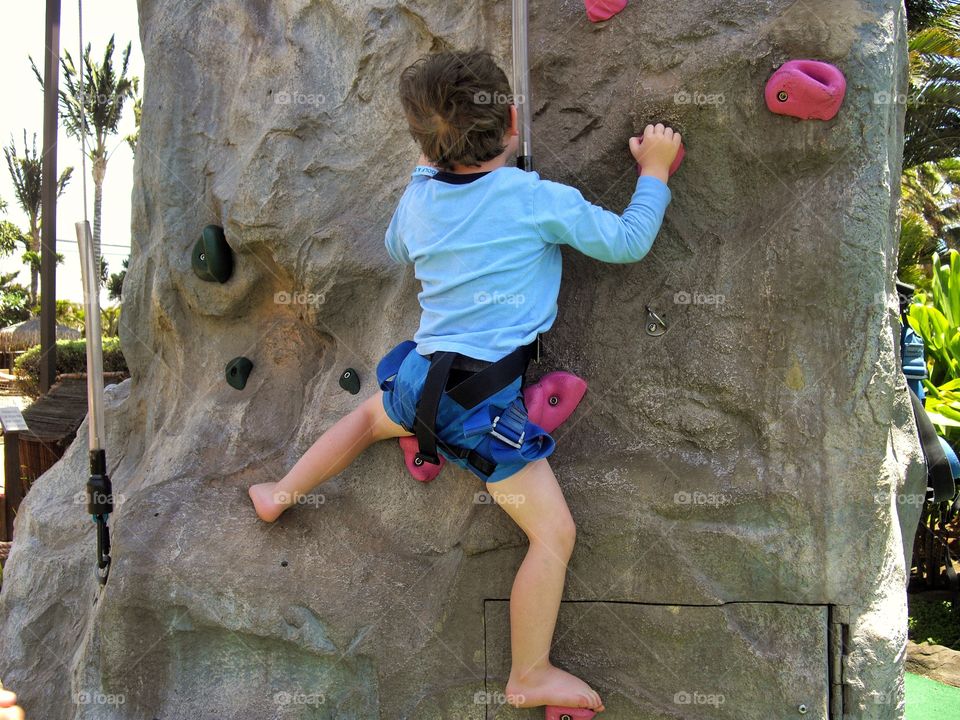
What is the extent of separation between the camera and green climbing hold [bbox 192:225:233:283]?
3588mm

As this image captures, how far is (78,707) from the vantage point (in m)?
3.02

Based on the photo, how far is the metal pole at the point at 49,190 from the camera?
23.2ft

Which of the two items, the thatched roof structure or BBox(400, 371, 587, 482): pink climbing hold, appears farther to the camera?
the thatched roof structure

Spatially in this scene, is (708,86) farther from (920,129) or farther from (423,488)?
(920,129)

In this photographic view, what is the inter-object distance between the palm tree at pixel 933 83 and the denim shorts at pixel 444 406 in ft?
34.1

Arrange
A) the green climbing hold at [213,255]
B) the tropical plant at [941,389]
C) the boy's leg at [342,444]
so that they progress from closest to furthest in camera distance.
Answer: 1. the boy's leg at [342,444]
2. the green climbing hold at [213,255]
3. the tropical plant at [941,389]

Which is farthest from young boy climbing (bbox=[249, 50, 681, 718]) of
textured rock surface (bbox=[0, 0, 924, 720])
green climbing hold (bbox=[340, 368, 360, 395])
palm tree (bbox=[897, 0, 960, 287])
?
palm tree (bbox=[897, 0, 960, 287])

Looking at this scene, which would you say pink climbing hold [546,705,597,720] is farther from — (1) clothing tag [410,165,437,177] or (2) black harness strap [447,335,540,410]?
(1) clothing tag [410,165,437,177]

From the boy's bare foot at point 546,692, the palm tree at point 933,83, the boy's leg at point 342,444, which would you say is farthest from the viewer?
the palm tree at point 933,83

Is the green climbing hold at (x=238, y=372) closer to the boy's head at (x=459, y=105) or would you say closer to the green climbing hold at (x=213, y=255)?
the green climbing hold at (x=213, y=255)

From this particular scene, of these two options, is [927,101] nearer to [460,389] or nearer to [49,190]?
[49,190]

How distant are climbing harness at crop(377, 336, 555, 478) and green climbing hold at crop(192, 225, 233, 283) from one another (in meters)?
1.37

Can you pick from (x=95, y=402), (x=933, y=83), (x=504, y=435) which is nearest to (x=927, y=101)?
(x=933, y=83)

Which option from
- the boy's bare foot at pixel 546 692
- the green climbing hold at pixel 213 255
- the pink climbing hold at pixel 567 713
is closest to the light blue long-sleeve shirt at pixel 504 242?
the boy's bare foot at pixel 546 692
